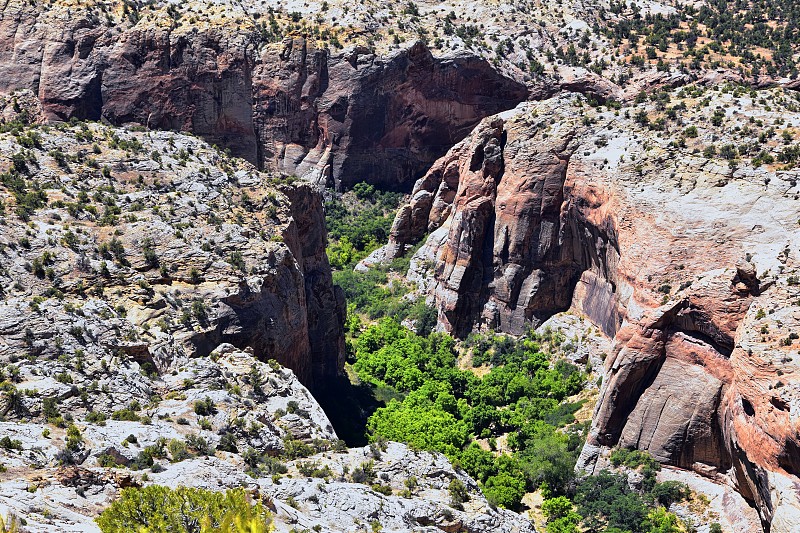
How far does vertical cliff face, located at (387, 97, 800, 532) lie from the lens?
6266 cm

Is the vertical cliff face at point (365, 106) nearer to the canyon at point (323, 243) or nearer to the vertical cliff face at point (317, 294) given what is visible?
the canyon at point (323, 243)

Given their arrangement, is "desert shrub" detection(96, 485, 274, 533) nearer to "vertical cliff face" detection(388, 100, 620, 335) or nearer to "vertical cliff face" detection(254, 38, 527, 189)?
"vertical cliff face" detection(388, 100, 620, 335)

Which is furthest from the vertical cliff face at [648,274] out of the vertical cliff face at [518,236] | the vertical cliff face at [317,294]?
the vertical cliff face at [317,294]

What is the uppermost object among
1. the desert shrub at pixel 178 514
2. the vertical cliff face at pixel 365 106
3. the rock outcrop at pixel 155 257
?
the vertical cliff face at pixel 365 106

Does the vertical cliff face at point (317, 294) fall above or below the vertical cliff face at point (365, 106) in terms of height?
below

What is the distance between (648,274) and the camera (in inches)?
2884

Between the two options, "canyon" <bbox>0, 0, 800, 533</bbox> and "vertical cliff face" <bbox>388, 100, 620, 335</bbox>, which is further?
"vertical cliff face" <bbox>388, 100, 620, 335</bbox>

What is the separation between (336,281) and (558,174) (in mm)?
32250

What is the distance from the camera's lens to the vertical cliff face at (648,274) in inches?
2467

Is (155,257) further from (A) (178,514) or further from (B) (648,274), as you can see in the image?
(B) (648,274)

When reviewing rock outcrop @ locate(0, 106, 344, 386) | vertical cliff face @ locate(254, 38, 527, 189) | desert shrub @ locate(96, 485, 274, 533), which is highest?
vertical cliff face @ locate(254, 38, 527, 189)

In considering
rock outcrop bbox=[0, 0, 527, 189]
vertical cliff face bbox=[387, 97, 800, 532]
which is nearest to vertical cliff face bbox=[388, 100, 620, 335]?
vertical cliff face bbox=[387, 97, 800, 532]

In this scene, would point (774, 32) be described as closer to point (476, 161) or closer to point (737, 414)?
point (476, 161)

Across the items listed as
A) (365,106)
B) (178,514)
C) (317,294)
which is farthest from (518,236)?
(178,514)
